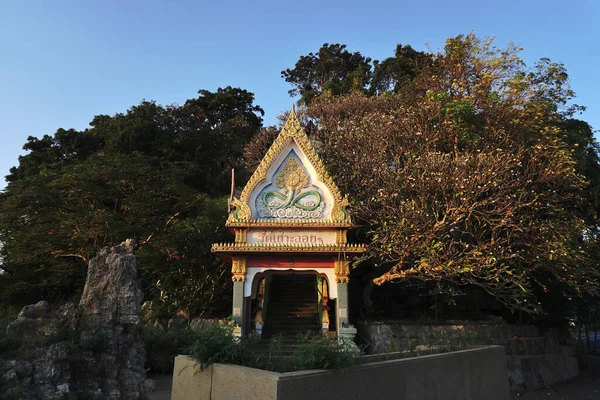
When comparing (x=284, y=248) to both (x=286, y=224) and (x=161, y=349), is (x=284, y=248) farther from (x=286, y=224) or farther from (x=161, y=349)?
(x=161, y=349)

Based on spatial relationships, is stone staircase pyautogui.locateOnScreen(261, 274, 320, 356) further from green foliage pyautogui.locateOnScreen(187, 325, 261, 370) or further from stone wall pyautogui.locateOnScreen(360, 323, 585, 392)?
green foliage pyautogui.locateOnScreen(187, 325, 261, 370)

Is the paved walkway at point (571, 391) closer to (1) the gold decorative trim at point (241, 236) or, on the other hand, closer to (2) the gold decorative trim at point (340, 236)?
(2) the gold decorative trim at point (340, 236)

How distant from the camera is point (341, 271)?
11.4m

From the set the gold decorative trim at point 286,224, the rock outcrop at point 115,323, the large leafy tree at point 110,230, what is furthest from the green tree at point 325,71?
the rock outcrop at point 115,323

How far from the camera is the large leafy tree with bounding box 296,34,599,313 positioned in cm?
1073

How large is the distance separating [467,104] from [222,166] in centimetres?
1997

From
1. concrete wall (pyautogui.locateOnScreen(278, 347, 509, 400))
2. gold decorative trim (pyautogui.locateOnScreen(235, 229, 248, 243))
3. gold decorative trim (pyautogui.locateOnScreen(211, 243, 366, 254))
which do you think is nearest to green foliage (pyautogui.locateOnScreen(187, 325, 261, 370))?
concrete wall (pyautogui.locateOnScreen(278, 347, 509, 400))

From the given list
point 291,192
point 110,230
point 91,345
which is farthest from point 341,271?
point 110,230

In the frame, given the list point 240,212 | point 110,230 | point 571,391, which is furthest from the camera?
point 110,230

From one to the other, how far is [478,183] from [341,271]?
15.0ft

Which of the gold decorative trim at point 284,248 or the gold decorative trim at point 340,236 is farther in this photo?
the gold decorative trim at point 340,236

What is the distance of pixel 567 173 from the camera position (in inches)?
441

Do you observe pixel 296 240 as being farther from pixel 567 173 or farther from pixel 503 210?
pixel 567 173

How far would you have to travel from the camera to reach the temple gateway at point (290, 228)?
11.1 m
